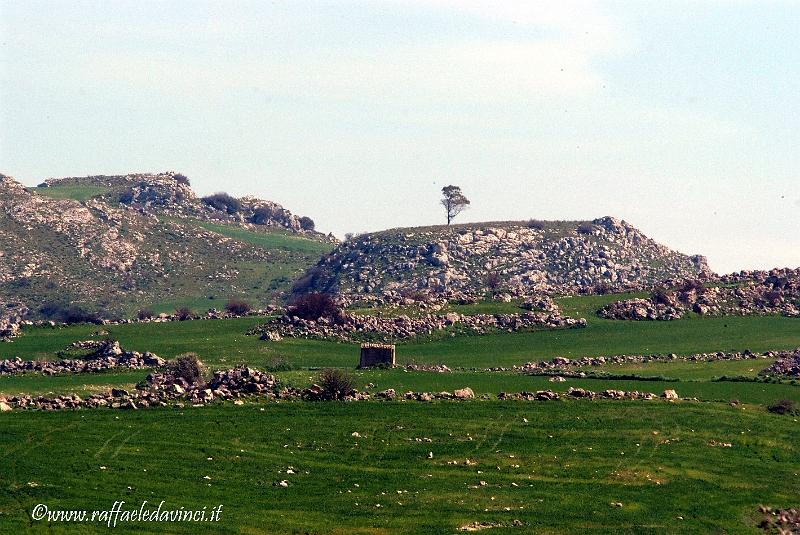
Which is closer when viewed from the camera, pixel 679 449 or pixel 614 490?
pixel 614 490

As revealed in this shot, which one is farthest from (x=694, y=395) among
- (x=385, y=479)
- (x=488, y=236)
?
(x=488, y=236)

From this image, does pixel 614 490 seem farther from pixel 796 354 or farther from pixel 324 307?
pixel 324 307

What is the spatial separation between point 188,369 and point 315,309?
3324 cm

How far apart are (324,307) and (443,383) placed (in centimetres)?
3577

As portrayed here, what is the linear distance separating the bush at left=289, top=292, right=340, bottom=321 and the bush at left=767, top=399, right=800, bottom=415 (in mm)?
46199

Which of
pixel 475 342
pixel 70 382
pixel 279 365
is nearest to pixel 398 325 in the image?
pixel 475 342

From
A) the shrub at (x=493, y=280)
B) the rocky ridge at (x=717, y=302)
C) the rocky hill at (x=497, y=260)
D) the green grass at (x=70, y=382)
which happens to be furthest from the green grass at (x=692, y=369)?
the rocky hill at (x=497, y=260)

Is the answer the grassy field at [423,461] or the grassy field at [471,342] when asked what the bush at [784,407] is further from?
the grassy field at [471,342]

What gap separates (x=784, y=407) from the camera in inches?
3027

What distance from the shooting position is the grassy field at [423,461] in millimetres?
54531

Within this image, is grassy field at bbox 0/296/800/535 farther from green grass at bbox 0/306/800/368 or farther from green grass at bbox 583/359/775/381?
green grass at bbox 0/306/800/368

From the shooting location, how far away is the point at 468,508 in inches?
2199

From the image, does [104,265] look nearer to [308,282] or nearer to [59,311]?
[59,311]

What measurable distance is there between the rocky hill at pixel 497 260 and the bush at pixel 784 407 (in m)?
74.6
